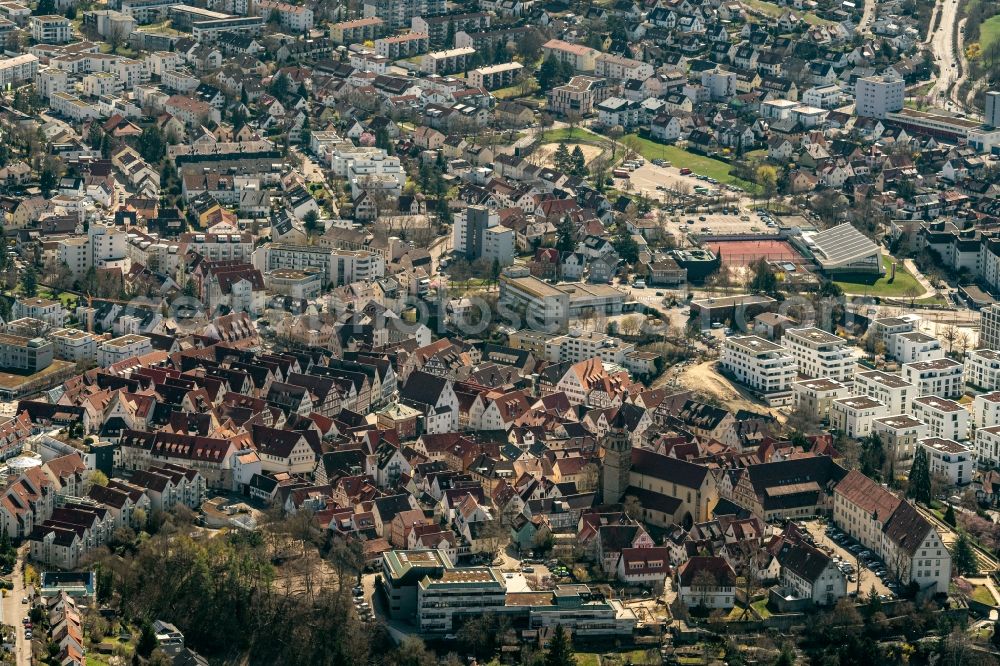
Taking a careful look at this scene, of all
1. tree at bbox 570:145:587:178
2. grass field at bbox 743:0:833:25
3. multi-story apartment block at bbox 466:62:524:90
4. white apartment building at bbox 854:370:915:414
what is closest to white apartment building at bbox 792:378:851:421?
white apartment building at bbox 854:370:915:414

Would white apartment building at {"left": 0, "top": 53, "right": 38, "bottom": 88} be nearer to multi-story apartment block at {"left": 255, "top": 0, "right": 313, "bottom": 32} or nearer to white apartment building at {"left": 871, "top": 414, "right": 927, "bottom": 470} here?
multi-story apartment block at {"left": 255, "top": 0, "right": 313, "bottom": 32}

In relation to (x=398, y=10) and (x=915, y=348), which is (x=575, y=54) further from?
(x=915, y=348)

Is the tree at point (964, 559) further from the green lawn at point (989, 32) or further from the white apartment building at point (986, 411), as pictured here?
the green lawn at point (989, 32)

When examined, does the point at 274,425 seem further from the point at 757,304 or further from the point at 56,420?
the point at 757,304

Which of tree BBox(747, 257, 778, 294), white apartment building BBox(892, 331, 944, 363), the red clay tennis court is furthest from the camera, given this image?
the red clay tennis court

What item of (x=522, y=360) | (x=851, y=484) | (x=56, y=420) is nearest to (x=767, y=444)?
(x=851, y=484)

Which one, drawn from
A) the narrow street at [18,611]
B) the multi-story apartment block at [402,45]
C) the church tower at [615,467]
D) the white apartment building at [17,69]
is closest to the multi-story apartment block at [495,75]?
the multi-story apartment block at [402,45]
